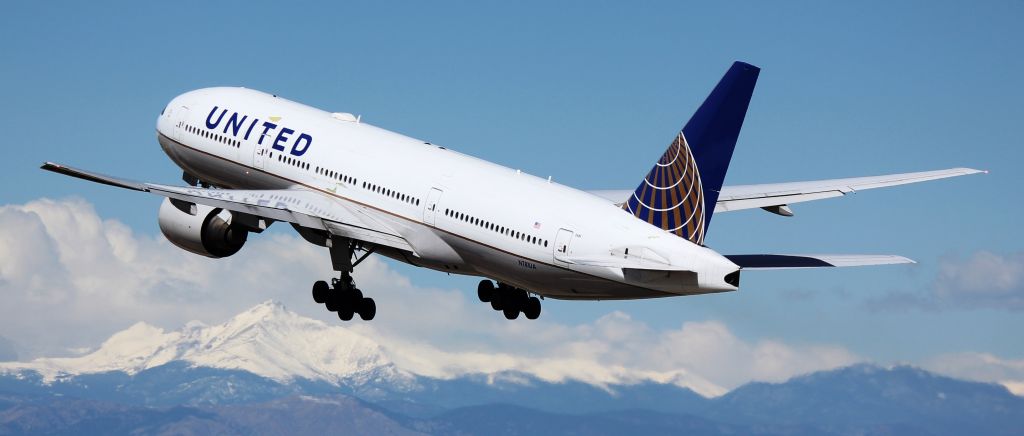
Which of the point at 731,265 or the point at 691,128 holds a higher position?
the point at 691,128

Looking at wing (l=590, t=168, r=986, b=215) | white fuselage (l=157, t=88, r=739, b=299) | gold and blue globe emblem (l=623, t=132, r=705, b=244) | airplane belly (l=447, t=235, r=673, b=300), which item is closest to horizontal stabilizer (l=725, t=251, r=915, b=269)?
gold and blue globe emblem (l=623, t=132, r=705, b=244)

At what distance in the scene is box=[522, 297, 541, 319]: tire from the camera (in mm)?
54203

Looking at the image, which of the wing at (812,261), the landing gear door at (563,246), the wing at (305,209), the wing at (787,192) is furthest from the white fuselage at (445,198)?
the wing at (787,192)

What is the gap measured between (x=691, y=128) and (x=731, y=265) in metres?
3.99

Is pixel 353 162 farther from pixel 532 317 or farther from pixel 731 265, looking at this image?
pixel 731 265

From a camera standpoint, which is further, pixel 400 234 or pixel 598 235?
pixel 400 234

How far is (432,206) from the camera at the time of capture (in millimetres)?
49781

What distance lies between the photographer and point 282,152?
181 feet

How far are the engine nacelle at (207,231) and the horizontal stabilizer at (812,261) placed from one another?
1701 centimetres

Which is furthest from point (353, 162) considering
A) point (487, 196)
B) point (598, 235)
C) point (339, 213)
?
point (598, 235)

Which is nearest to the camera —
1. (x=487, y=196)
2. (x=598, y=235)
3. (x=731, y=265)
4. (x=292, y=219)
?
(x=731, y=265)

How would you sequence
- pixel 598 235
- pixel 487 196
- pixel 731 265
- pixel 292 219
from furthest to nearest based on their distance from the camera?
pixel 292 219, pixel 487 196, pixel 598 235, pixel 731 265

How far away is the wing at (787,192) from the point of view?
53312mm

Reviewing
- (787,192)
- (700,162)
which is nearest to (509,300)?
(787,192)
